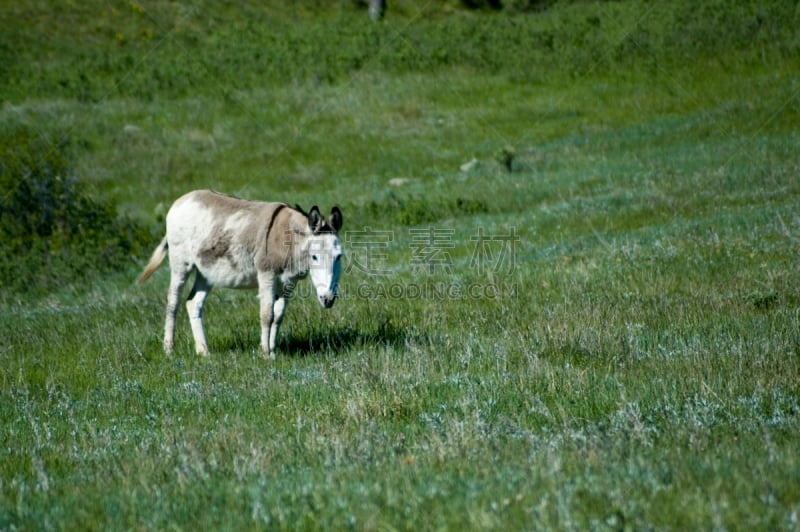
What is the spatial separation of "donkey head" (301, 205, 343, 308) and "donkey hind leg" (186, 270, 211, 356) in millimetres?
2114

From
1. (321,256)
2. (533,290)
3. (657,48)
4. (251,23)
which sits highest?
(251,23)

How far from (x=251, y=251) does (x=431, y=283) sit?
4.99 meters

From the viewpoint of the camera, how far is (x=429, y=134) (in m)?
33.6

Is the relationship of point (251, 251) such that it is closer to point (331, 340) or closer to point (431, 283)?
point (331, 340)

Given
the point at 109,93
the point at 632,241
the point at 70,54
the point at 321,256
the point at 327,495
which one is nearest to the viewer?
the point at 327,495

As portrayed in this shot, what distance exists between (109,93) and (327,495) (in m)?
34.9

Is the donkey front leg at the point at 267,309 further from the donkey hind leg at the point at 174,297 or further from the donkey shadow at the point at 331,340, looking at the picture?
the donkey hind leg at the point at 174,297

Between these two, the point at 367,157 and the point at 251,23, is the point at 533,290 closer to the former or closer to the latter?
the point at 367,157

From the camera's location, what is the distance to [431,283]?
1580cm

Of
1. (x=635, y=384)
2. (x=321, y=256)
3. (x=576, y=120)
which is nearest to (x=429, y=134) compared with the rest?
(x=576, y=120)

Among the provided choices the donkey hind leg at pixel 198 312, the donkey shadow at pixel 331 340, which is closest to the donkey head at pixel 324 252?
the donkey shadow at pixel 331 340

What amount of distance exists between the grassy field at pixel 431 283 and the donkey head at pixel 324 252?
0.95 m

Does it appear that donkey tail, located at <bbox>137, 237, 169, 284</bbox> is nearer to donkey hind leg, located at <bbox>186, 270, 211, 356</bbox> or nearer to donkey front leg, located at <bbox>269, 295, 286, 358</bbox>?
donkey hind leg, located at <bbox>186, 270, 211, 356</bbox>
